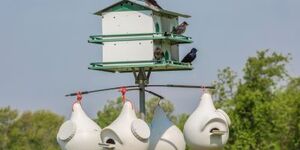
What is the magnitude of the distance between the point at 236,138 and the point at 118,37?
53.6 feet

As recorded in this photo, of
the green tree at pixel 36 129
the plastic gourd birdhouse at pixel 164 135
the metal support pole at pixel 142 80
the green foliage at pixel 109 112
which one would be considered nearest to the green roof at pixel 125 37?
the metal support pole at pixel 142 80

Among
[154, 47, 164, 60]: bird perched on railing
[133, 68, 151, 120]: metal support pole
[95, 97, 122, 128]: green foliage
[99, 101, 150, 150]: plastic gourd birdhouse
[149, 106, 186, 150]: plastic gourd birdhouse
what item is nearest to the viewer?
[99, 101, 150, 150]: plastic gourd birdhouse

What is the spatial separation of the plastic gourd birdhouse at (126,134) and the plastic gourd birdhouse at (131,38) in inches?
49.3

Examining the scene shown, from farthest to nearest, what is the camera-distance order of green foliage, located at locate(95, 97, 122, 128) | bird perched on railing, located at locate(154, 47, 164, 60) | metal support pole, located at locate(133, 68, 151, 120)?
green foliage, located at locate(95, 97, 122, 128), metal support pole, located at locate(133, 68, 151, 120), bird perched on railing, located at locate(154, 47, 164, 60)

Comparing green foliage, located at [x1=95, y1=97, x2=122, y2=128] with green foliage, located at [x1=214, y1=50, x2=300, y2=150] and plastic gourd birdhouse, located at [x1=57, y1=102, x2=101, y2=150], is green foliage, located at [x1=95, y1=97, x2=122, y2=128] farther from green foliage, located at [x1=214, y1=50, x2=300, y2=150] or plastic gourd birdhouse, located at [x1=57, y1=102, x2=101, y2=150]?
plastic gourd birdhouse, located at [x1=57, y1=102, x2=101, y2=150]

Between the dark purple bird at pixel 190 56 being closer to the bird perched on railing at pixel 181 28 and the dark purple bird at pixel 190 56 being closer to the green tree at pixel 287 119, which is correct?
the bird perched on railing at pixel 181 28

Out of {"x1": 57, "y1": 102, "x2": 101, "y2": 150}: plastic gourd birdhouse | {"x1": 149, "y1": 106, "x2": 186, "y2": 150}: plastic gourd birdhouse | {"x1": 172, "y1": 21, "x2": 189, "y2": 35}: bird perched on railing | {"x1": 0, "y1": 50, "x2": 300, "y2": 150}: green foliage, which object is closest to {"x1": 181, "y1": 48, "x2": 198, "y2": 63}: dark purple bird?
{"x1": 172, "y1": 21, "x2": 189, "y2": 35}: bird perched on railing

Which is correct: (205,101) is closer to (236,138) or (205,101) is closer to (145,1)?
(145,1)

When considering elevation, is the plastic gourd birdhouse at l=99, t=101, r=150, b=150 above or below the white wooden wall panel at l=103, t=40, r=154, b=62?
below

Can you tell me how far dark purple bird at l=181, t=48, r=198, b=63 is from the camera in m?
20.3

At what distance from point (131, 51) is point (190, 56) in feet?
4.00

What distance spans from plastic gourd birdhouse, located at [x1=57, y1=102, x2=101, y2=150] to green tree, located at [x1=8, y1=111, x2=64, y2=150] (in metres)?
49.7

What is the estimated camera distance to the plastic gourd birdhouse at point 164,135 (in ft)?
63.3

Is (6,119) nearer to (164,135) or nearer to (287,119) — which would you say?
(287,119)
